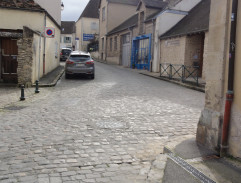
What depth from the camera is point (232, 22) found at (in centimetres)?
409

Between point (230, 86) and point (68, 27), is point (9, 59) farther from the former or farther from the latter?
point (68, 27)

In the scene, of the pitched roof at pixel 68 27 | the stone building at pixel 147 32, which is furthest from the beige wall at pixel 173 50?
the pitched roof at pixel 68 27

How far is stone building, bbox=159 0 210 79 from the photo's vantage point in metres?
17.3

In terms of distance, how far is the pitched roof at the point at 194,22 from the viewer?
660 inches

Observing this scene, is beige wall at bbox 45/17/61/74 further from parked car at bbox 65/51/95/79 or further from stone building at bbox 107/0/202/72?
stone building at bbox 107/0/202/72

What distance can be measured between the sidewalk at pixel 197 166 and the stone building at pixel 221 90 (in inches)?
7.8

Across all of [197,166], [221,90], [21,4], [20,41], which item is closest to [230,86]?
[221,90]

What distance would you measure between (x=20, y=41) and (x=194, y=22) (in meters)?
11.7

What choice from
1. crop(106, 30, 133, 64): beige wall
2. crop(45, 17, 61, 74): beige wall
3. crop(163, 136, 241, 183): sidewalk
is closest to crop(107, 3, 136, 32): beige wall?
crop(106, 30, 133, 64): beige wall

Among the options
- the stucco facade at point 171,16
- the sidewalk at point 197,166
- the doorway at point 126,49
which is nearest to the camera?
the sidewalk at point 197,166

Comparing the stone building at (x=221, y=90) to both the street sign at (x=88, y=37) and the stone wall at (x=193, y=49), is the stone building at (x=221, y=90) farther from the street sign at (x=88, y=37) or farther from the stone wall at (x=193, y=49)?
the street sign at (x=88, y=37)

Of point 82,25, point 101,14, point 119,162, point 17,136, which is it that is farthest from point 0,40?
point 82,25

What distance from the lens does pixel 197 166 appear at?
388 cm

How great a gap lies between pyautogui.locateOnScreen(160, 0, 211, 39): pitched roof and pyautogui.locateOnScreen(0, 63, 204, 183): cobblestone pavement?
872 cm
